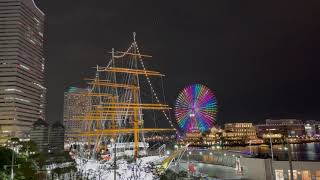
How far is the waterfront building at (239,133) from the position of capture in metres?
172

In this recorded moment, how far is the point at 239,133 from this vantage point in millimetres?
174500

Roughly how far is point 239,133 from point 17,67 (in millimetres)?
107311

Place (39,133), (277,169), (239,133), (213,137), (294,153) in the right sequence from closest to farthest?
(277,169)
(294,153)
(39,133)
(239,133)
(213,137)

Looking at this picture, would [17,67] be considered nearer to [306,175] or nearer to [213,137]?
[213,137]

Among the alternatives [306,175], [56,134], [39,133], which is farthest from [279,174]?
[56,134]

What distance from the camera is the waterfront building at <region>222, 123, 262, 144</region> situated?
171875 mm

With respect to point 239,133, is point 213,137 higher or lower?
lower

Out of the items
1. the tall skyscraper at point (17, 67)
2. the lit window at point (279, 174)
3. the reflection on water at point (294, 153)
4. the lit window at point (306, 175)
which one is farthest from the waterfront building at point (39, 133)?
the lit window at point (306, 175)

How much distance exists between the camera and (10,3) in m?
128

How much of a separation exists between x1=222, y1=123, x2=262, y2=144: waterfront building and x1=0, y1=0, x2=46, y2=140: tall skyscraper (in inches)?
3582

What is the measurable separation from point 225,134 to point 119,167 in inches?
5478

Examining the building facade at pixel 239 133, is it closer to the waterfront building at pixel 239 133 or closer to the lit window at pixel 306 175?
the waterfront building at pixel 239 133

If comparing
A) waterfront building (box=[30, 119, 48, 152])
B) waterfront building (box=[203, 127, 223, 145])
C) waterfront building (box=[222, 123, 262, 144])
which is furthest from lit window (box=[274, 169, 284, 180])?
waterfront building (box=[203, 127, 223, 145])

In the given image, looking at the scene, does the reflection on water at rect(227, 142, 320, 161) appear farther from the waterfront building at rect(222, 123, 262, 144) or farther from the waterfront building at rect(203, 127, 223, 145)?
the waterfront building at rect(203, 127, 223, 145)
